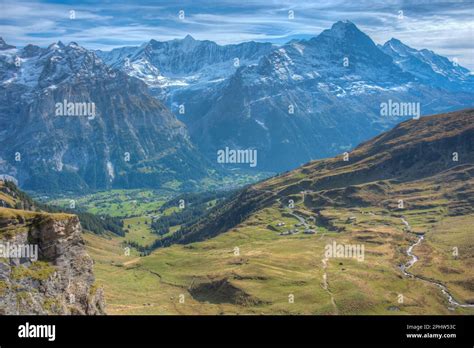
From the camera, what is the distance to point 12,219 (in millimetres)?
116938

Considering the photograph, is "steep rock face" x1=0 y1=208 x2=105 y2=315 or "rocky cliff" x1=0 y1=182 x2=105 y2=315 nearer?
"steep rock face" x1=0 y1=208 x2=105 y2=315

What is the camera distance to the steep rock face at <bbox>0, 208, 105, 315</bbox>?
106625mm

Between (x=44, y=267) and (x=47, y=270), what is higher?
(x=44, y=267)

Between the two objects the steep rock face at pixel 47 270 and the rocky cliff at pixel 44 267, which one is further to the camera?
the rocky cliff at pixel 44 267

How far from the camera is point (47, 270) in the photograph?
377 feet

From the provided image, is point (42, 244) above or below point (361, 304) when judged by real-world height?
above

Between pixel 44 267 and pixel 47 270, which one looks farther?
pixel 44 267

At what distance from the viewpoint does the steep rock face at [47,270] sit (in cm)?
10662
